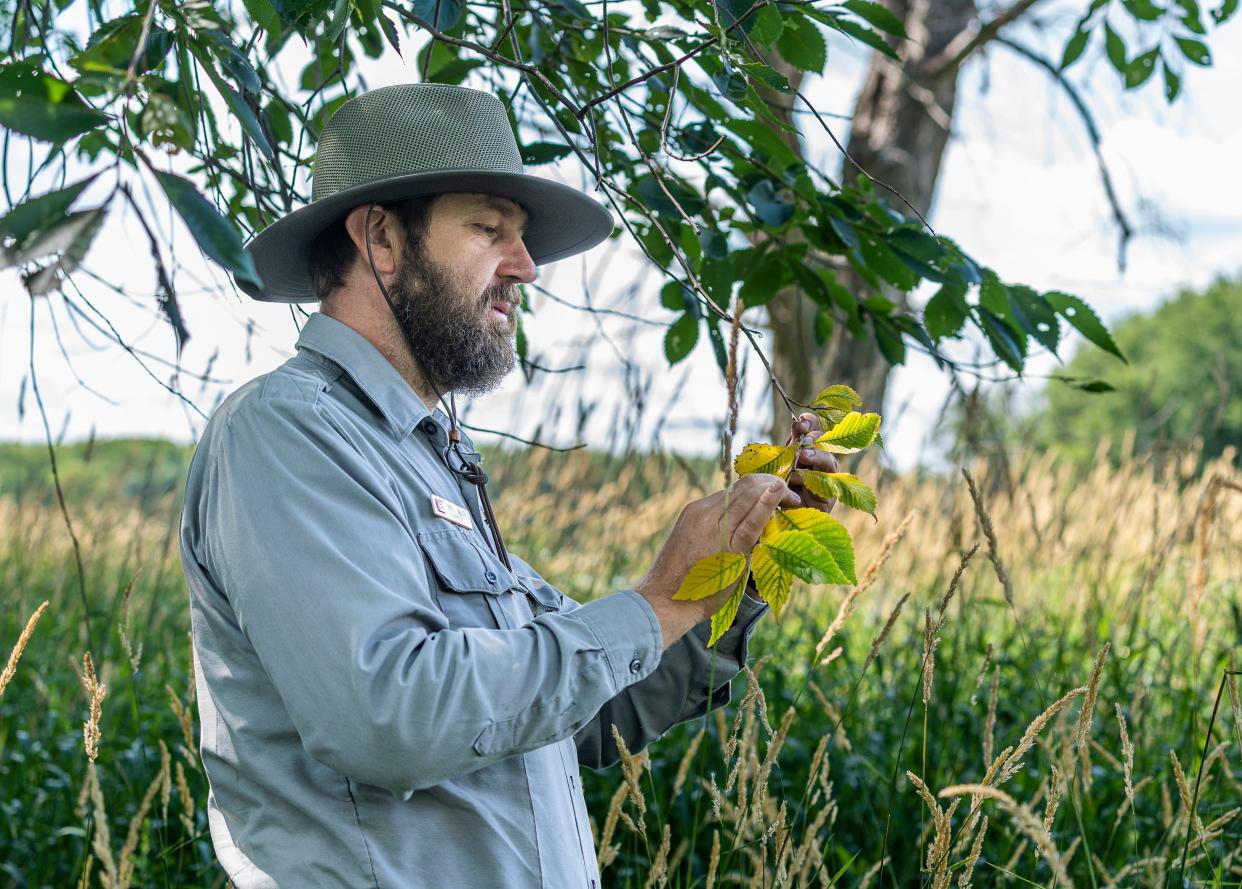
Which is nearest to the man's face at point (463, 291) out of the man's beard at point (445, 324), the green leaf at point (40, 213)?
the man's beard at point (445, 324)

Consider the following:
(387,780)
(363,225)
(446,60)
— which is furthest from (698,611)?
(446,60)

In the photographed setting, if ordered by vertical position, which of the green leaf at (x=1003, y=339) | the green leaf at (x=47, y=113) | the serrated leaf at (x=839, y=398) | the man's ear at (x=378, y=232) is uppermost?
the man's ear at (x=378, y=232)

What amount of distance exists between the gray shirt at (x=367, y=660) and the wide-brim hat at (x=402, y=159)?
0.28 meters

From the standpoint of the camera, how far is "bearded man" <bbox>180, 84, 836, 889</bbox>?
1273 millimetres

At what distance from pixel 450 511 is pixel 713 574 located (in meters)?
0.41

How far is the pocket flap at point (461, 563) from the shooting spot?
1515 mm

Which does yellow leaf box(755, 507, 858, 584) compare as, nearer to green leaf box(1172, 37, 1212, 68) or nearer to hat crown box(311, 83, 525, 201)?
hat crown box(311, 83, 525, 201)

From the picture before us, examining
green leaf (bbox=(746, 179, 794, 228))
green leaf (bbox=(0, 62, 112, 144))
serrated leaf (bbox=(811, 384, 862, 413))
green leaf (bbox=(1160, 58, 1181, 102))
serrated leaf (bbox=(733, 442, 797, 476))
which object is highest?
green leaf (bbox=(1160, 58, 1181, 102))

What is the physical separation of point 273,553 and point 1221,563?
4242 millimetres

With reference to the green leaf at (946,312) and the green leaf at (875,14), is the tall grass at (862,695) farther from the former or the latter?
the green leaf at (875,14)

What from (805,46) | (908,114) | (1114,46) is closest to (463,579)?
(805,46)

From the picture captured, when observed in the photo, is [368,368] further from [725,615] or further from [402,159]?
[725,615]

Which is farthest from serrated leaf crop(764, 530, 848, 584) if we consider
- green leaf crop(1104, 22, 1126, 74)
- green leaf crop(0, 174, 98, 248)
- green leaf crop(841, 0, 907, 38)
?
green leaf crop(1104, 22, 1126, 74)

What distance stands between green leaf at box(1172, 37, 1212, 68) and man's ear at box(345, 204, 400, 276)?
1.87 metres
